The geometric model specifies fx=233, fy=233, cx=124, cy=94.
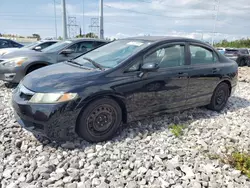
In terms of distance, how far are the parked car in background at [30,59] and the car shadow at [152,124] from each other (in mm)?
3317

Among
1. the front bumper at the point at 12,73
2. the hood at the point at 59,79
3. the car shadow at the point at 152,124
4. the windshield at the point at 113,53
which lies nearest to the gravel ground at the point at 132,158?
the car shadow at the point at 152,124

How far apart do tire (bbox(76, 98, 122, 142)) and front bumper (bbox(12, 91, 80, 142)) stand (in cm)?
13

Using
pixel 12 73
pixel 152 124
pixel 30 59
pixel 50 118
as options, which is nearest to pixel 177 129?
pixel 152 124

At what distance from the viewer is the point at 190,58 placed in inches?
168

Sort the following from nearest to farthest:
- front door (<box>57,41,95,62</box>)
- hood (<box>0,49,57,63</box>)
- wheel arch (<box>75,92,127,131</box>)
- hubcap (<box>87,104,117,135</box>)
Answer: wheel arch (<box>75,92,127,131</box>), hubcap (<box>87,104,117,135</box>), hood (<box>0,49,57,63</box>), front door (<box>57,41,95,62</box>)

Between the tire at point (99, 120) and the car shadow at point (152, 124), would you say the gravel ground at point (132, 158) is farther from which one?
the tire at point (99, 120)

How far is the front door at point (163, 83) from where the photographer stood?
11.8 feet

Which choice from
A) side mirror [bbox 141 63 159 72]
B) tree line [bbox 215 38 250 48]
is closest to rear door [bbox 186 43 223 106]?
side mirror [bbox 141 63 159 72]

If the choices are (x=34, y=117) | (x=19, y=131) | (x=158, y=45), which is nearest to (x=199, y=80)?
(x=158, y=45)

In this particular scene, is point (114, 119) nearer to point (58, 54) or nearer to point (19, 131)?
point (19, 131)

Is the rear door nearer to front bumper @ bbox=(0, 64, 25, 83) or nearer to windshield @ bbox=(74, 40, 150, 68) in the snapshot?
windshield @ bbox=(74, 40, 150, 68)

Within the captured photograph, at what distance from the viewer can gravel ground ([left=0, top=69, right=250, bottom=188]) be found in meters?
2.60

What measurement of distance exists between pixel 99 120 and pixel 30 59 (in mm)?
3830

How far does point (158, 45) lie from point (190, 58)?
2.55ft
